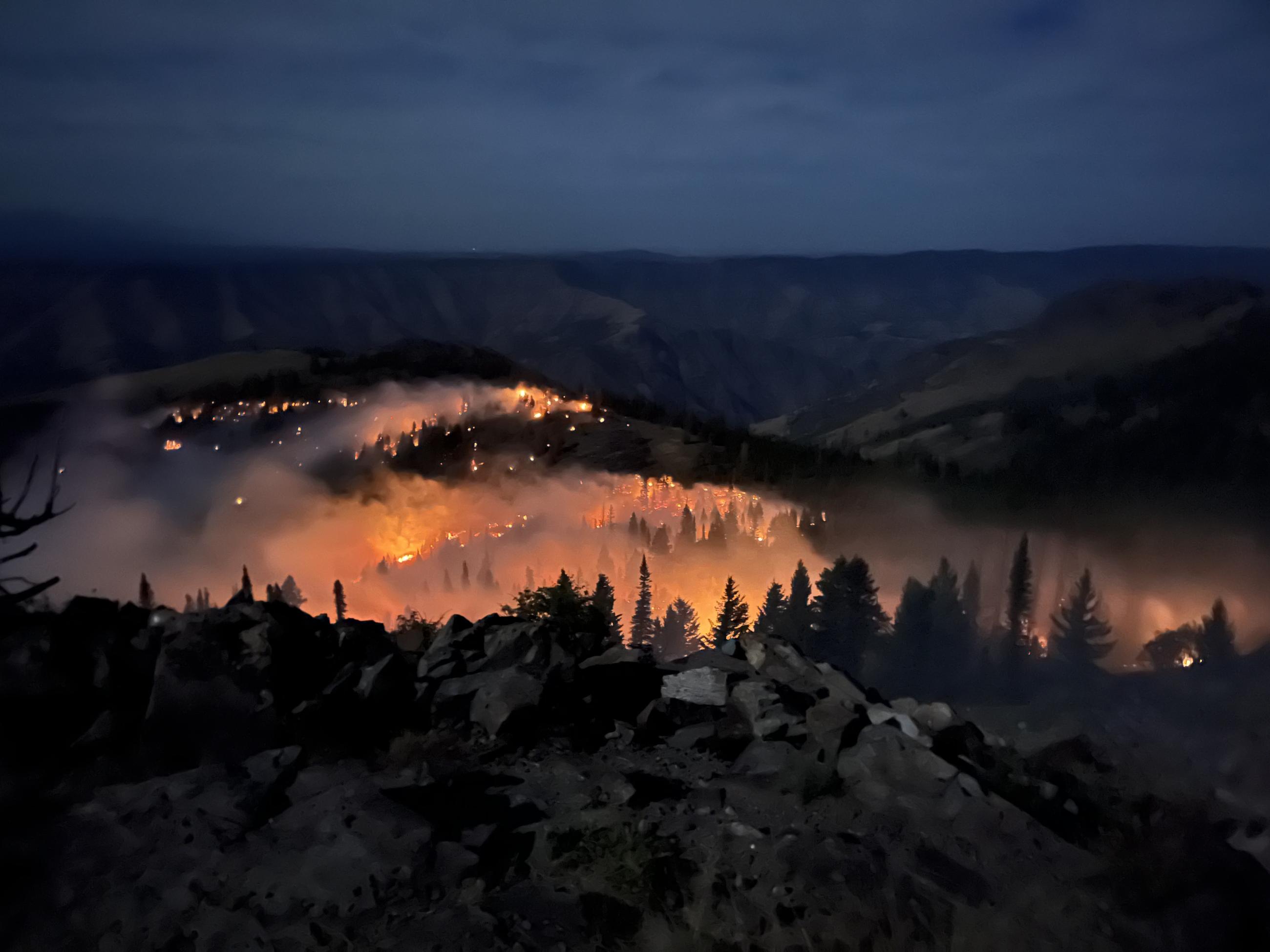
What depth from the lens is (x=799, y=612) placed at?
36719 mm

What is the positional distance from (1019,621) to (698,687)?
3428 centimetres

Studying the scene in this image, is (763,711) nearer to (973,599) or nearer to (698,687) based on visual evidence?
(698,687)

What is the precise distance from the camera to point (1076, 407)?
120m

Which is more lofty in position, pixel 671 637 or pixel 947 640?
pixel 671 637

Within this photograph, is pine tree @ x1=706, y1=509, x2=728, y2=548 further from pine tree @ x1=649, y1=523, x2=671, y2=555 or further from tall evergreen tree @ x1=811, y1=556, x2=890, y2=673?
tall evergreen tree @ x1=811, y1=556, x2=890, y2=673

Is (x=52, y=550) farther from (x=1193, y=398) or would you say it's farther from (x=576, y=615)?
(x=1193, y=398)

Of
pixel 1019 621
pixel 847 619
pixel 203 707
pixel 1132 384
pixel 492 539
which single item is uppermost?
pixel 203 707

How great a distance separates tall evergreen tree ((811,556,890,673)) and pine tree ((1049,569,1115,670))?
1035 centimetres

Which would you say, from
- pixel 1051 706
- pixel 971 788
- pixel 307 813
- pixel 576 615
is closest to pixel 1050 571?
pixel 1051 706

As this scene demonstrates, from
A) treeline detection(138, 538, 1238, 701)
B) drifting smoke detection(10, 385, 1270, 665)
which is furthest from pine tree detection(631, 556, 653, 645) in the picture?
drifting smoke detection(10, 385, 1270, 665)

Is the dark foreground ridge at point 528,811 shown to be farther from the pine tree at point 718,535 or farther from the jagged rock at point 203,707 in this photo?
the pine tree at point 718,535

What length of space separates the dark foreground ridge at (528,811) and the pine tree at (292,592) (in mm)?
50732

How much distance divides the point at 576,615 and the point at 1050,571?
65.2 metres

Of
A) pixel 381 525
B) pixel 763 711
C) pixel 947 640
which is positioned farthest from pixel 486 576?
pixel 763 711
